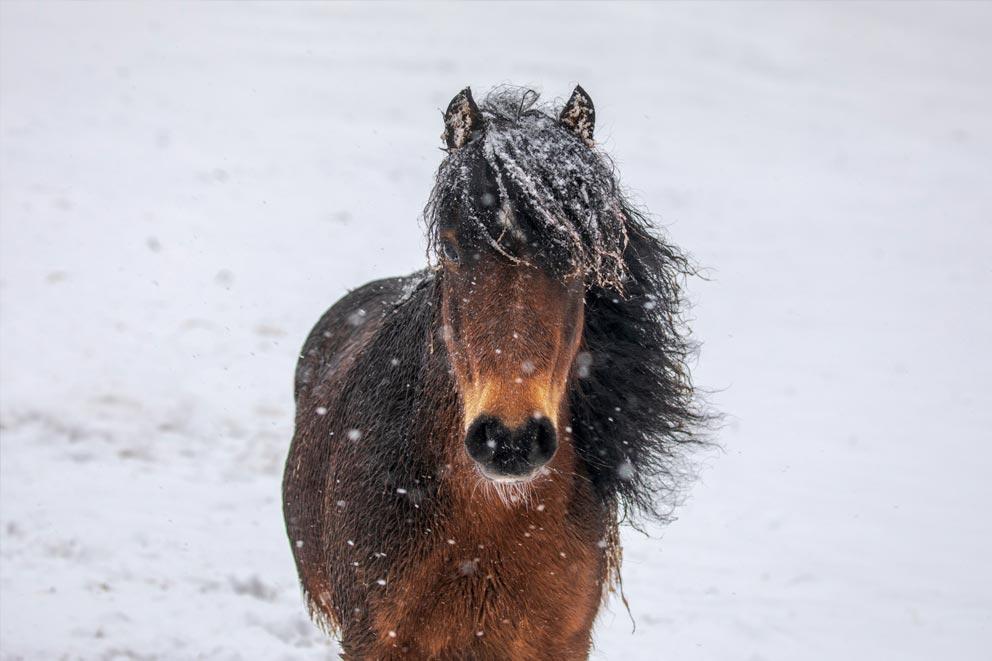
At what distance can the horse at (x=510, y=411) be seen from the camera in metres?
2.84

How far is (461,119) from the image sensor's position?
315 centimetres

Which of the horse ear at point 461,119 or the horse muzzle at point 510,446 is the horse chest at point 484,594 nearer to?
the horse muzzle at point 510,446

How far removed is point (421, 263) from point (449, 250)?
1127 centimetres

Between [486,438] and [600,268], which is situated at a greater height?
[600,268]

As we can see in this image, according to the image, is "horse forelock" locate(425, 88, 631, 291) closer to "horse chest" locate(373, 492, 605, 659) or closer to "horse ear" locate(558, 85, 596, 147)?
"horse ear" locate(558, 85, 596, 147)

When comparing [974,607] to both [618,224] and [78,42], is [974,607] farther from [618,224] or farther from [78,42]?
[78,42]

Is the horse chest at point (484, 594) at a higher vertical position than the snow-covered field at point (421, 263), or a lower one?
higher

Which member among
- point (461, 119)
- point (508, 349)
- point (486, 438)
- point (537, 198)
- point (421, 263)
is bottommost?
point (421, 263)

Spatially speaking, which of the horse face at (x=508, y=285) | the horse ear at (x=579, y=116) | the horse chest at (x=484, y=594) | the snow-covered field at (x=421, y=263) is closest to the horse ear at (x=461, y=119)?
the horse face at (x=508, y=285)

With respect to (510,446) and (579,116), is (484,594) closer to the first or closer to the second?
(510,446)

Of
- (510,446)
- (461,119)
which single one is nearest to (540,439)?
(510,446)

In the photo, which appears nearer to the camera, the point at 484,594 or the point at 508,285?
the point at 508,285

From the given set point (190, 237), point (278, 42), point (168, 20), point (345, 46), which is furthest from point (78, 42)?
point (190, 237)

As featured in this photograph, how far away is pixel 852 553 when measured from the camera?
7434 mm
